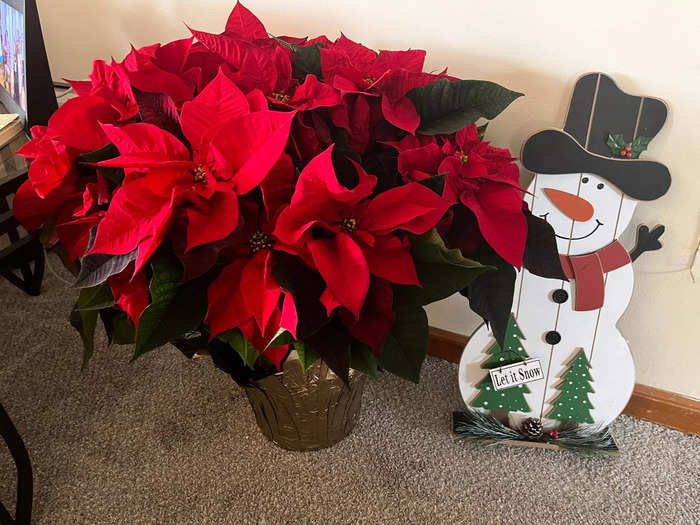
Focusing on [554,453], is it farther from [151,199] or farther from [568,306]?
[151,199]

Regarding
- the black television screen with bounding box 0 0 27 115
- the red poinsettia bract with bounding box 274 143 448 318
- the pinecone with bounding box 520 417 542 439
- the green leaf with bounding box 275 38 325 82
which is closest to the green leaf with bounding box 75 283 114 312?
the red poinsettia bract with bounding box 274 143 448 318

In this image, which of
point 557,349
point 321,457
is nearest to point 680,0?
point 557,349

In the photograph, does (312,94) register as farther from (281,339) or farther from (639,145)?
(639,145)

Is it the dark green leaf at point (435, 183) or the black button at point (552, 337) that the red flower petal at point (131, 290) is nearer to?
the dark green leaf at point (435, 183)

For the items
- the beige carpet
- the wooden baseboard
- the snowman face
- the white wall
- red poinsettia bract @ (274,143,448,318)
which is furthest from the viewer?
the wooden baseboard

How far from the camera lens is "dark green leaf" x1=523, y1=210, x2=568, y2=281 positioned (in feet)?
2.36

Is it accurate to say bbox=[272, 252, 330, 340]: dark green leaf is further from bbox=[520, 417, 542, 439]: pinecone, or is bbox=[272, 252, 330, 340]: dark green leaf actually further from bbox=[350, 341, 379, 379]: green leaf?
bbox=[520, 417, 542, 439]: pinecone

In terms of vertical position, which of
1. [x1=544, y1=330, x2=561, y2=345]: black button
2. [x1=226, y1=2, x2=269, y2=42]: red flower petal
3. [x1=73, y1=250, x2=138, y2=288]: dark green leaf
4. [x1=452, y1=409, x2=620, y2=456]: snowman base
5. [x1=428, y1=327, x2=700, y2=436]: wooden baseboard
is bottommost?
[x1=452, y1=409, x2=620, y2=456]: snowman base

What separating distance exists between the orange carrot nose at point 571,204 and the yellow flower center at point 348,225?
0.53 meters

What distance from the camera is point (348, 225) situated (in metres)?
0.59

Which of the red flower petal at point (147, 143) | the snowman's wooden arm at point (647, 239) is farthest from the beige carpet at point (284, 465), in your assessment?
the red flower petal at point (147, 143)

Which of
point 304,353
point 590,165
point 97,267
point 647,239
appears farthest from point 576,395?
point 97,267

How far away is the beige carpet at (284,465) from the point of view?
1.08m

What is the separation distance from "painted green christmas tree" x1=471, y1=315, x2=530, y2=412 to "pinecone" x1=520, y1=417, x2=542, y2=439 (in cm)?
2
